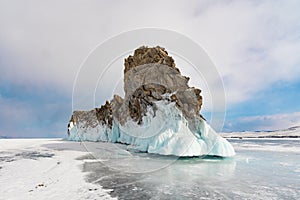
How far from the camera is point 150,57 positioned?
20359 mm

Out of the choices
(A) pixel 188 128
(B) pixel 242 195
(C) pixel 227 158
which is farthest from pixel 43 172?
(C) pixel 227 158

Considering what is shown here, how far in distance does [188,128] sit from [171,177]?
Result: 8.02m

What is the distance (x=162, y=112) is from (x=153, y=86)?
2.92 m

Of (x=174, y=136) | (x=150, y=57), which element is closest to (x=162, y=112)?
(x=174, y=136)

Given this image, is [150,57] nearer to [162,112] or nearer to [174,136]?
[162,112]

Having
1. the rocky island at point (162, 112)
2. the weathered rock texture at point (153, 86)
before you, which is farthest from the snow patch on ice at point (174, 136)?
the weathered rock texture at point (153, 86)

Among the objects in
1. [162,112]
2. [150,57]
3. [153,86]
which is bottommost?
[162,112]

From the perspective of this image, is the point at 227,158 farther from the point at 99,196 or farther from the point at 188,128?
the point at 99,196

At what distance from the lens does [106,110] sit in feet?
108

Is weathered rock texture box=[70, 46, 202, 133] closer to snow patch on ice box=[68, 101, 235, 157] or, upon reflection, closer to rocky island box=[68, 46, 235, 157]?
rocky island box=[68, 46, 235, 157]

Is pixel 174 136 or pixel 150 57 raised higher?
pixel 150 57

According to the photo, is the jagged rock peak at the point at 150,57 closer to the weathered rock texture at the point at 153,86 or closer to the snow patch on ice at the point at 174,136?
the weathered rock texture at the point at 153,86

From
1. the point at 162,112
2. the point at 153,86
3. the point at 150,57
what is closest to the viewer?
the point at 162,112

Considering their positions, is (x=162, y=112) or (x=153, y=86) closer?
(x=162, y=112)
